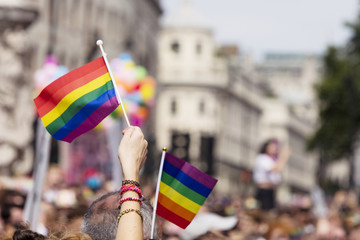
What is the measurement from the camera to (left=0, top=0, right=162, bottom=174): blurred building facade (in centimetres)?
1294

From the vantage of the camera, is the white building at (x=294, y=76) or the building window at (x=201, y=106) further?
the white building at (x=294, y=76)

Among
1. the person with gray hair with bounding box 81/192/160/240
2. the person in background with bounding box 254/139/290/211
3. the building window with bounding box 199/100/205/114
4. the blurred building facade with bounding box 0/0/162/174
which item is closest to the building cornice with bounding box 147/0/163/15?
the blurred building facade with bounding box 0/0/162/174

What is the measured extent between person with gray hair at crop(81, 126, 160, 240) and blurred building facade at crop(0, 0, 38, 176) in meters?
8.66

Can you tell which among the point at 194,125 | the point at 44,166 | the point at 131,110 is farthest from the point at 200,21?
the point at 44,166

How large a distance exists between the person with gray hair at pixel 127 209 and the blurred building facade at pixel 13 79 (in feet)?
28.4

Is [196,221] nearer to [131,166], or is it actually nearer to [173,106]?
[131,166]

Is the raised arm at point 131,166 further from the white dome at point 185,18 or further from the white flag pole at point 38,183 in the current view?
the white dome at point 185,18

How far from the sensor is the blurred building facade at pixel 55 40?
12.9 m

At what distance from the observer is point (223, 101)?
96750 mm

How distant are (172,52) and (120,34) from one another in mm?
55499

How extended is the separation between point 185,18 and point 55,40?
224 ft

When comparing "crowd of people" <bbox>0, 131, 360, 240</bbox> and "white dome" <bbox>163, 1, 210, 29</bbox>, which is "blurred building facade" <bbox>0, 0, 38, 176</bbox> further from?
"white dome" <bbox>163, 1, 210, 29</bbox>

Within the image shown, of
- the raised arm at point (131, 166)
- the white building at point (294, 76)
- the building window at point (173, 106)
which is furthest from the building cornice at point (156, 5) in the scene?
the white building at point (294, 76)

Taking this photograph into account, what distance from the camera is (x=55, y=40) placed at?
112 feet
